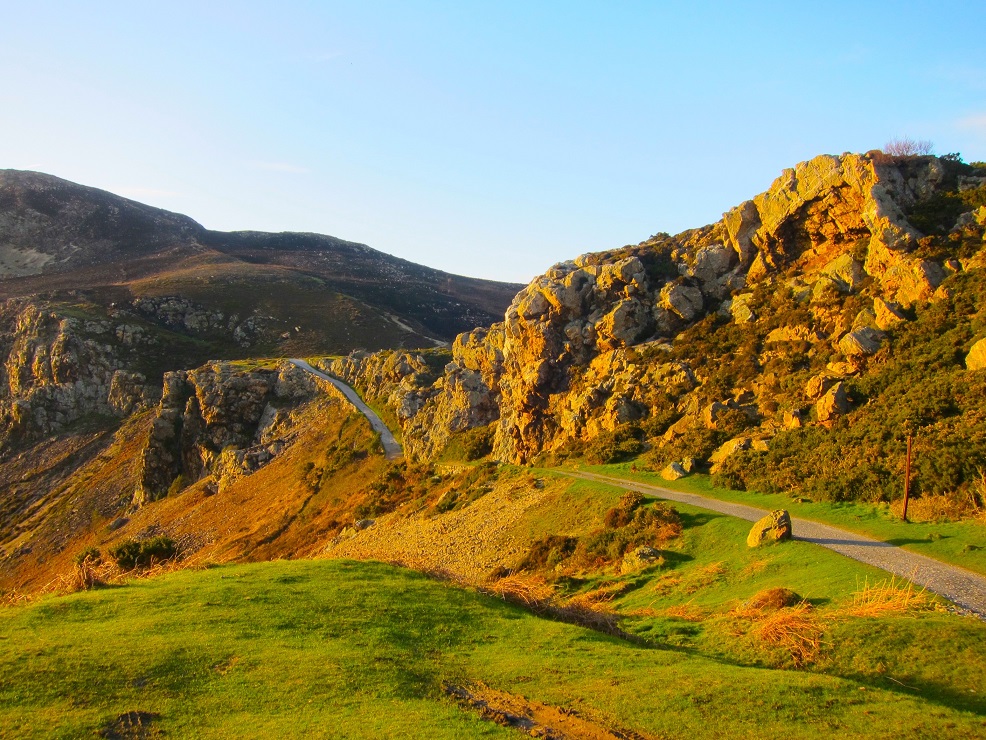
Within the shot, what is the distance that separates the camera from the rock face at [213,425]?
7075 cm

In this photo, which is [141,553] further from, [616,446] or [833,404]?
[833,404]

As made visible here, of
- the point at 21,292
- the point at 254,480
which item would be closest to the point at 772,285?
the point at 254,480

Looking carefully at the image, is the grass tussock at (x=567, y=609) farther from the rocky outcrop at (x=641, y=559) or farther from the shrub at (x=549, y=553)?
the shrub at (x=549, y=553)

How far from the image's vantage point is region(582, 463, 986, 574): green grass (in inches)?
697

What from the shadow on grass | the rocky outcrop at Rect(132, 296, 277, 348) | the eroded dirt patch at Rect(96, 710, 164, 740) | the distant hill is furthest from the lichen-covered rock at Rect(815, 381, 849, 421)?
the rocky outcrop at Rect(132, 296, 277, 348)

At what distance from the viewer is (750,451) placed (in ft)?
95.9

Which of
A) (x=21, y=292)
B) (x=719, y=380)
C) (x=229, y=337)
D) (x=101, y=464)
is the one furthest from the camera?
(x=21, y=292)

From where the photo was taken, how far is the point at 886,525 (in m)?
20.9

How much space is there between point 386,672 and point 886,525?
686 inches

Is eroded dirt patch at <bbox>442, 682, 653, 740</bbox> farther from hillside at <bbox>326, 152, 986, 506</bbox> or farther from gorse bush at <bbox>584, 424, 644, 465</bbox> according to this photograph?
gorse bush at <bbox>584, 424, 644, 465</bbox>

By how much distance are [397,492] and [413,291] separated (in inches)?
5322

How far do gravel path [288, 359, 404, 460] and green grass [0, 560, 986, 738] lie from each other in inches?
1690

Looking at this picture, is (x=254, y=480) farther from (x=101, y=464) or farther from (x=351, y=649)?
(x=351, y=649)

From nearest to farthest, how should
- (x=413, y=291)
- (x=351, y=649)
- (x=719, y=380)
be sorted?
1. (x=351, y=649)
2. (x=719, y=380)
3. (x=413, y=291)
